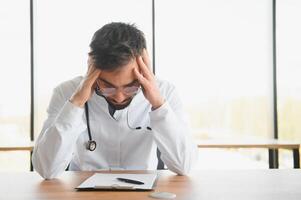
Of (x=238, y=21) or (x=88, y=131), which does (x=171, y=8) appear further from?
(x=88, y=131)

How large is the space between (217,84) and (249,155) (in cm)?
87

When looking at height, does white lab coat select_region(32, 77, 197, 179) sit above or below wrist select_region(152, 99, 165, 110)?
below

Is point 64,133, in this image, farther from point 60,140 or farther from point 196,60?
point 196,60

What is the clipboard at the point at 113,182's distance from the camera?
115cm

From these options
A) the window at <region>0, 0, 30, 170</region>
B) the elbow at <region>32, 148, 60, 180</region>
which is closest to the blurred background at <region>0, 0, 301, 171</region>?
the window at <region>0, 0, 30, 170</region>

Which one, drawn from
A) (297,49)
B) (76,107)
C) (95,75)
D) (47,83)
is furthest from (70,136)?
(297,49)

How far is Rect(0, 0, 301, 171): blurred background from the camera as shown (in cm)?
414

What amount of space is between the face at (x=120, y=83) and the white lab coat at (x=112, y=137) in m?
0.13

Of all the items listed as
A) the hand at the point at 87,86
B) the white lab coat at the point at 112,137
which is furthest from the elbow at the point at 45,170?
the hand at the point at 87,86

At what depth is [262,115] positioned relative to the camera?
4.34 meters

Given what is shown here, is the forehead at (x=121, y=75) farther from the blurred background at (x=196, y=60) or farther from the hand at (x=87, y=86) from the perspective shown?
the blurred background at (x=196, y=60)

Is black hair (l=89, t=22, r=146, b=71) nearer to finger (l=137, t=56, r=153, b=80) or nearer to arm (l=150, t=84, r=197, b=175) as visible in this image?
finger (l=137, t=56, r=153, b=80)

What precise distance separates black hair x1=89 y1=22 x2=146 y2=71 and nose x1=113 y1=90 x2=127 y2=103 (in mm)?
103

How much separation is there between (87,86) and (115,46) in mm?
190
